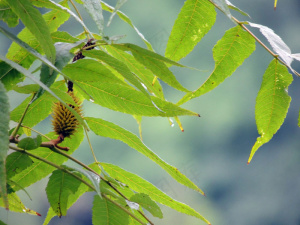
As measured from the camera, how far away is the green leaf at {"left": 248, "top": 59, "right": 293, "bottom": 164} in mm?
940

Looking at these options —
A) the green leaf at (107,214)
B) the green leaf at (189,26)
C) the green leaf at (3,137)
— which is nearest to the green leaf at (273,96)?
the green leaf at (189,26)

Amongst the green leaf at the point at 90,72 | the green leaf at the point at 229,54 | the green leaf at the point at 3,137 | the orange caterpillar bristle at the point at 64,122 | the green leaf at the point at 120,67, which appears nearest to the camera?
the green leaf at the point at 3,137

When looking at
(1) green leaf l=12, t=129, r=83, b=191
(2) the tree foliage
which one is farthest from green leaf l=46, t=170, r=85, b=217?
(1) green leaf l=12, t=129, r=83, b=191

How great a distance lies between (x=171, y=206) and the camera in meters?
0.88

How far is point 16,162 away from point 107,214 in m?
0.21

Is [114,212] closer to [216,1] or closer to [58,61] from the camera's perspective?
[58,61]

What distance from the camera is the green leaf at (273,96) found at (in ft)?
3.09

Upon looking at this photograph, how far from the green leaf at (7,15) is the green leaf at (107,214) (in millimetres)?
393

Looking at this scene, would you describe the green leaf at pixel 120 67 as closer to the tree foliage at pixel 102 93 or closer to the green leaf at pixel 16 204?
the tree foliage at pixel 102 93

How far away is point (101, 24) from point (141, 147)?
0.36m

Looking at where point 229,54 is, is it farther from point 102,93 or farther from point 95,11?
point 95,11

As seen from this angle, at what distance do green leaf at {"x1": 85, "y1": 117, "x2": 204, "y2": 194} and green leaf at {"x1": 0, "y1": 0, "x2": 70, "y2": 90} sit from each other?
0.19 meters

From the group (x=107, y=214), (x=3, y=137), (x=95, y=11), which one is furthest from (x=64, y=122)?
(x=3, y=137)

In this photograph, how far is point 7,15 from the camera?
76 centimetres
